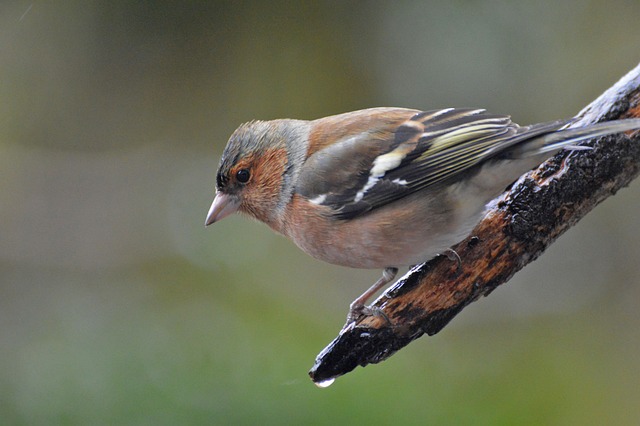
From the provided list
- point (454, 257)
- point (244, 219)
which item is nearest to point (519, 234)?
point (454, 257)

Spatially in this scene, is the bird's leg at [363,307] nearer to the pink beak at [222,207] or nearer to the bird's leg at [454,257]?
the bird's leg at [454,257]

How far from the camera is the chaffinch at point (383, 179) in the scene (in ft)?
9.80

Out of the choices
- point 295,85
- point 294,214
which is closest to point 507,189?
point 294,214

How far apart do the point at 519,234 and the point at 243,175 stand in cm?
133

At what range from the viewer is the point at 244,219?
6.48 meters

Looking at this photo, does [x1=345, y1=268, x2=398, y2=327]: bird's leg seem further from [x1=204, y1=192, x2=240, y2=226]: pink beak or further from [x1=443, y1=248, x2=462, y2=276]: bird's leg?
[x1=204, y1=192, x2=240, y2=226]: pink beak

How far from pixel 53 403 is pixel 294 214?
2315 millimetres

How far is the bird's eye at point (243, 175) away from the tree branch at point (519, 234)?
3.08 feet

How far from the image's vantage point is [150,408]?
14.3ft

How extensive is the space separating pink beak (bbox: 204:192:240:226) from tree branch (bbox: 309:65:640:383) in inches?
36.1

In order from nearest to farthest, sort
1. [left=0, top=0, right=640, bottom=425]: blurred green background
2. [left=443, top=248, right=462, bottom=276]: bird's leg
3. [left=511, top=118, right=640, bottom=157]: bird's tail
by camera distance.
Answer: [left=511, top=118, right=640, bottom=157]: bird's tail, [left=443, top=248, right=462, bottom=276]: bird's leg, [left=0, top=0, right=640, bottom=425]: blurred green background

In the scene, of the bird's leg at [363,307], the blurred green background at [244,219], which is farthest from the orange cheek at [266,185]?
the blurred green background at [244,219]

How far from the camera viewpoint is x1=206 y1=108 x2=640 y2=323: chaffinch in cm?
299

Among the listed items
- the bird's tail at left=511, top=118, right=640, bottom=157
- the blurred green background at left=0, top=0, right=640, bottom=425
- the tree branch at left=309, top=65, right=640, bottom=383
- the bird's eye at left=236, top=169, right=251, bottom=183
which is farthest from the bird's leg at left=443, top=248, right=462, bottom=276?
the blurred green background at left=0, top=0, right=640, bottom=425
